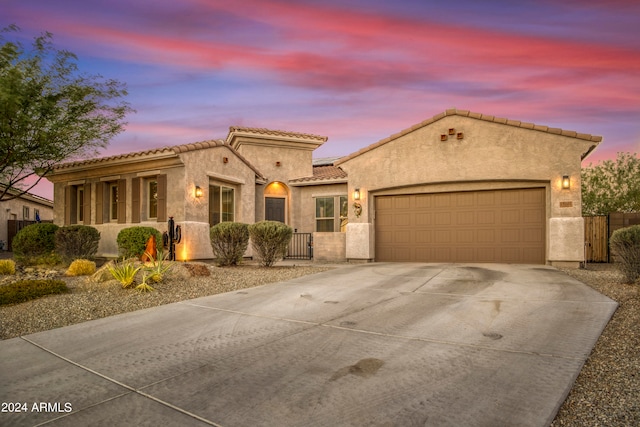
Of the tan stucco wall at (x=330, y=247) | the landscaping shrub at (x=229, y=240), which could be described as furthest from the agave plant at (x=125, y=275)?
the tan stucco wall at (x=330, y=247)

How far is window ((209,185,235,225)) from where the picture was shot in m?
14.5

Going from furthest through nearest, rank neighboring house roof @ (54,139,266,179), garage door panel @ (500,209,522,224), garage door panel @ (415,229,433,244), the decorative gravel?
neighboring house roof @ (54,139,266,179), garage door panel @ (415,229,433,244), garage door panel @ (500,209,522,224), the decorative gravel

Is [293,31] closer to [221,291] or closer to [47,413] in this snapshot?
[221,291]

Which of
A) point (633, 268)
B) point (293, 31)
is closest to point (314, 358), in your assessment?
point (633, 268)

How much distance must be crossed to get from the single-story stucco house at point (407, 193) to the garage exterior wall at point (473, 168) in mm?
30

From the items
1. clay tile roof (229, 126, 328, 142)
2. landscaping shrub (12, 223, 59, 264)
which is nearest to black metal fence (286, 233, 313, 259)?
clay tile roof (229, 126, 328, 142)

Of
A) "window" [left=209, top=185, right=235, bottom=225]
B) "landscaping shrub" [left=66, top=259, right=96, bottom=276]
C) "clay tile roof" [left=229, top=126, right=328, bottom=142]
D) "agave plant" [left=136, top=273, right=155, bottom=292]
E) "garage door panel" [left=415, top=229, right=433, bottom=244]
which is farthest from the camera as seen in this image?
"clay tile roof" [left=229, top=126, right=328, bottom=142]

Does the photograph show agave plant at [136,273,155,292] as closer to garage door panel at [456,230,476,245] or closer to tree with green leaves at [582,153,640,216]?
garage door panel at [456,230,476,245]

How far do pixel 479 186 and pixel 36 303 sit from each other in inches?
448

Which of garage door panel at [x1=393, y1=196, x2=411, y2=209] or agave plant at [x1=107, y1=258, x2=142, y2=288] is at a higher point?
garage door panel at [x1=393, y1=196, x2=411, y2=209]

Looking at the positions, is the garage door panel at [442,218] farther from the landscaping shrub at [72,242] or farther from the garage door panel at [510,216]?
the landscaping shrub at [72,242]

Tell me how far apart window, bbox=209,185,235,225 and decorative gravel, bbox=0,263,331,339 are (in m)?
4.90

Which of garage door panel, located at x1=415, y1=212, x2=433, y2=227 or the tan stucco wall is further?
the tan stucco wall


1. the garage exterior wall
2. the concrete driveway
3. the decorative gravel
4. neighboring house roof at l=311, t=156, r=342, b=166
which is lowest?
the decorative gravel
